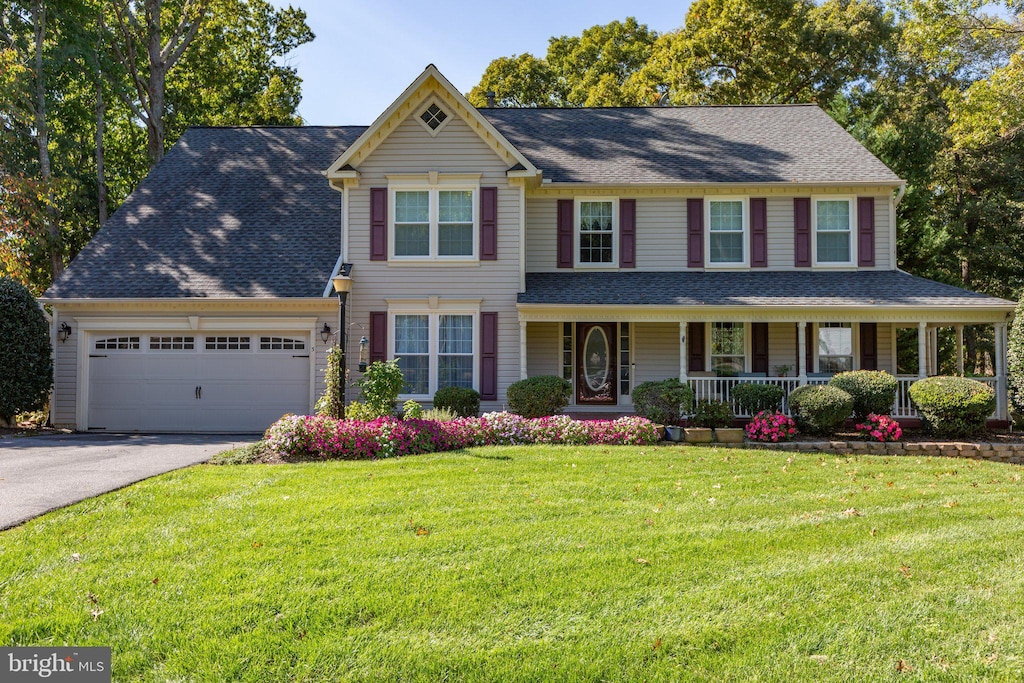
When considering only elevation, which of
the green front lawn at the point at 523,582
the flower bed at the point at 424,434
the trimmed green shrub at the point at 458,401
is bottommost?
the green front lawn at the point at 523,582

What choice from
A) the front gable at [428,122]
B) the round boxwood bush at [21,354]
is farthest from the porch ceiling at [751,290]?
the round boxwood bush at [21,354]

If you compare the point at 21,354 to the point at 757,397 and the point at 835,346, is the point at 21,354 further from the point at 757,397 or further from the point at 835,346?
the point at 835,346

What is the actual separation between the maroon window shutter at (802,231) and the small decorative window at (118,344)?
47.9 feet

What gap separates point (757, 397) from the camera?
42.6 feet

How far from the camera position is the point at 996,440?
12.2 m

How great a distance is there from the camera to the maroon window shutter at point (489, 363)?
14422 millimetres

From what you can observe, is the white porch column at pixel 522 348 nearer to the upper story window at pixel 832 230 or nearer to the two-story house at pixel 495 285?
the two-story house at pixel 495 285

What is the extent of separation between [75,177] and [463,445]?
2009 cm

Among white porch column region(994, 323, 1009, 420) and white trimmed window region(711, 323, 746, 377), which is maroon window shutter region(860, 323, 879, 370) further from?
white trimmed window region(711, 323, 746, 377)

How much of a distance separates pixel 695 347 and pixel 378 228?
7403 mm

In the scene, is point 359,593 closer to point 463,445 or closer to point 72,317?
point 463,445

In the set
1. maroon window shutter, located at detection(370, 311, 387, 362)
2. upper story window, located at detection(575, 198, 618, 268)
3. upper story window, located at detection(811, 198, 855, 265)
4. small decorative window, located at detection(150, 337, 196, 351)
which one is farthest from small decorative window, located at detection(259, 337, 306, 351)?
upper story window, located at detection(811, 198, 855, 265)

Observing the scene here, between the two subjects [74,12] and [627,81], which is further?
[627,81]

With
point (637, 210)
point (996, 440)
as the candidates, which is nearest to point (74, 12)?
point (637, 210)
